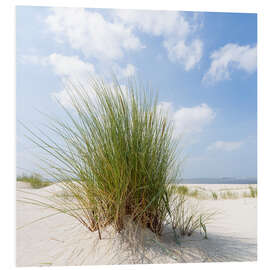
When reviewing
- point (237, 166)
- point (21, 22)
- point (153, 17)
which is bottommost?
point (237, 166)

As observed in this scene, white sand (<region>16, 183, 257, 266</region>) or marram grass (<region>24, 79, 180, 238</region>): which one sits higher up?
marram grass (<region>24, 79, 180, 238</region>)

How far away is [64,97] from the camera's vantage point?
1.89 m

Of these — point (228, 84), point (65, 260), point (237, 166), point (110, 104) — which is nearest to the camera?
point (65, 260)

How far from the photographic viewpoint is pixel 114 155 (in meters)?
1.59

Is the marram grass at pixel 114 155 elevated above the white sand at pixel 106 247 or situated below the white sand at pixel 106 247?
above

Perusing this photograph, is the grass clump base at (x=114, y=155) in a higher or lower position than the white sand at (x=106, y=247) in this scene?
higher

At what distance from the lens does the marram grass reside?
1.59 m

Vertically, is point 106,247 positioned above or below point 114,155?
below

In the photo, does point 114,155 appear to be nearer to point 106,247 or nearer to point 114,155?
point 114,155

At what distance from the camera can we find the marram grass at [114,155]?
5.21 feet

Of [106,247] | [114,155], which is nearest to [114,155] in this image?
[114,155]
